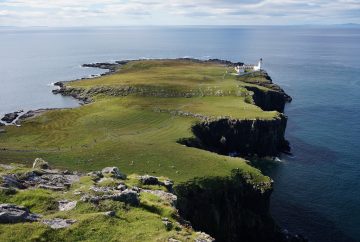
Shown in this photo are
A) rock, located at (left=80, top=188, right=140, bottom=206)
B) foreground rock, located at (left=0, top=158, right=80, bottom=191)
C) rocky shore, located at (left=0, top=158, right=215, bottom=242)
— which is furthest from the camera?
foreground rock, located at (left=0, top=158, right=80, bottom=191)

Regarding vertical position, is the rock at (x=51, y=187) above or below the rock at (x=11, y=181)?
below

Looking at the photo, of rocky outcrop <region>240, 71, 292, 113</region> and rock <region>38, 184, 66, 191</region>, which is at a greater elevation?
rock <region>38, 184, 66, 191</region>

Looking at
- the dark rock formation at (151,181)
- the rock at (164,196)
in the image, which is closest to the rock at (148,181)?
the dark rock formation at (151,181)

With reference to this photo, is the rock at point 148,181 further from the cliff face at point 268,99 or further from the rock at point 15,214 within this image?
the cliff face at point 268,99

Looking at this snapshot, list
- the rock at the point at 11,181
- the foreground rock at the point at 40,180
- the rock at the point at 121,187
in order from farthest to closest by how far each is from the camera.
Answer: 1. the rock at the point at 121,187
2. the foreground rock at the point at 40,180
3. the rock at the point at 11,181

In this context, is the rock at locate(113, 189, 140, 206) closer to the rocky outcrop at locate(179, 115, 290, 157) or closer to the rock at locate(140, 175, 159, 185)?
the rock at locate(140, 175, 159, 185)

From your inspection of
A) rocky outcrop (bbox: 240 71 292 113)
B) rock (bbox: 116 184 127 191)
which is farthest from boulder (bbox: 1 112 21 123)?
rock (bbox: 116 184 127 191)

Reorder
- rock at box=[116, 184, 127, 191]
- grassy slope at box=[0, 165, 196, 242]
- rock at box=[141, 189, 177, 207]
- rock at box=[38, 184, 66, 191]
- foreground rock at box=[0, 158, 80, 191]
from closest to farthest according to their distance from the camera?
grassy slope at box=[0, 165, 196, 242] < foreground rock at box=[0, 158, 80, 191] < rock at box=[38, 184, 66, 191] < rock at box=[116, 184, 127, 191] < rock at box=[141, 189, 177, 207]
